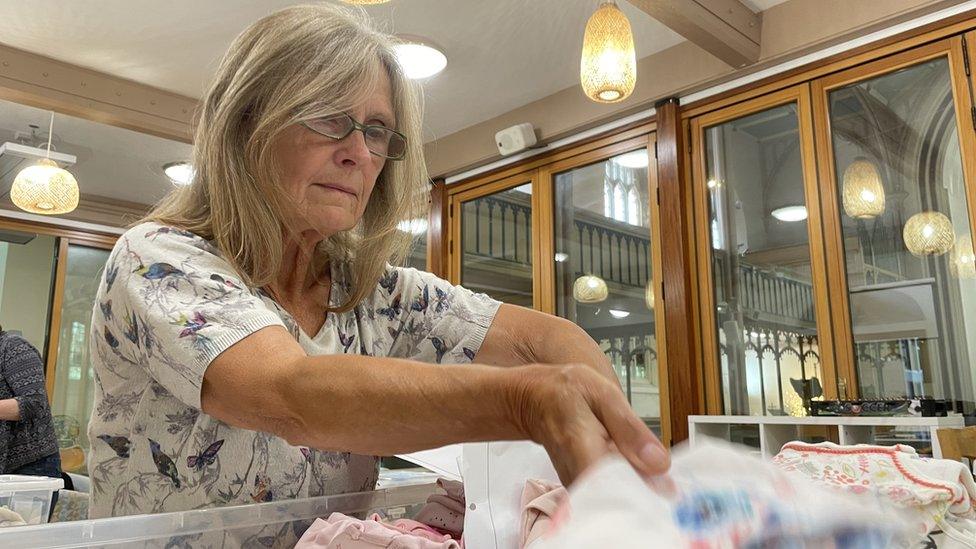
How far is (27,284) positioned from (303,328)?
5.72m

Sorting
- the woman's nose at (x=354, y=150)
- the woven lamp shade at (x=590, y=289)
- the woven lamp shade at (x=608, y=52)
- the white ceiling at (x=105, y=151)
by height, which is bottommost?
the woman's nose at (x=354, y=150)

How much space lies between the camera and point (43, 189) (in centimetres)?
367

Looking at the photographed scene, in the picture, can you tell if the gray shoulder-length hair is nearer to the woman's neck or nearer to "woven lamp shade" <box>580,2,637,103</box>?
the woman's neck

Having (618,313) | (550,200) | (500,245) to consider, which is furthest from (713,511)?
(500,245)

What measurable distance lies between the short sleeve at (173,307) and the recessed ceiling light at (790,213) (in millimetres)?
2826

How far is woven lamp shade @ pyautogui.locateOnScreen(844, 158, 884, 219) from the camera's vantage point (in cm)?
283

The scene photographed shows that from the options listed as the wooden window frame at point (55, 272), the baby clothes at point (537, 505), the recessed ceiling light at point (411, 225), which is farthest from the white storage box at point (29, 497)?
the wooden window frame at point (55, 272)

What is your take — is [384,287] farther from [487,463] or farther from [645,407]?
[645,407]

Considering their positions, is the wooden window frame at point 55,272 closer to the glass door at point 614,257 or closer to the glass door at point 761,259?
the glass door at point 614,257

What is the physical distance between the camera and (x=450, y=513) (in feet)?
2.72

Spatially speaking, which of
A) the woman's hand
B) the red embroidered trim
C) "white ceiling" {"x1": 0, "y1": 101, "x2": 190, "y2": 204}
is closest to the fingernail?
the woman's hand

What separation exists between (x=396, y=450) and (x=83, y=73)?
12.9 feet

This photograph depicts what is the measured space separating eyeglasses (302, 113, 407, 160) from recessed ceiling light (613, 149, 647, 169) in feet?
9.44

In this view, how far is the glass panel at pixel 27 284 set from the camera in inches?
214
